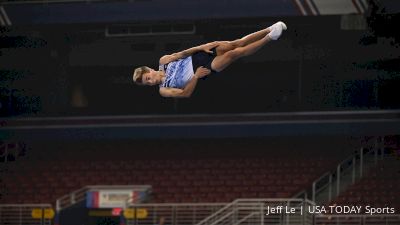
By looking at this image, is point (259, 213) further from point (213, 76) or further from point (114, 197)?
point (213, 76)

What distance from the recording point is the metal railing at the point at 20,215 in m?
20.0

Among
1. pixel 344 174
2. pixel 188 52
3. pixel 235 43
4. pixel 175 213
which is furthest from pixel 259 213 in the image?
pixel 188 52

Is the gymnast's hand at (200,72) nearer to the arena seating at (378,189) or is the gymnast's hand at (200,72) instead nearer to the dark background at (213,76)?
the dark background at (213,76)

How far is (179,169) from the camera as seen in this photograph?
2148cm

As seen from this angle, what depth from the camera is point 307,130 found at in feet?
66.5

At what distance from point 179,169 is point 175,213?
197 centimetres

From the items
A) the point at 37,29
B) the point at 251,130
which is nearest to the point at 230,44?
the point at 251,130

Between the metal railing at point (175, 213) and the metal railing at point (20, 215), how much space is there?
86.9 inches

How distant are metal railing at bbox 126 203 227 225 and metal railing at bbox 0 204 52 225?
2.21 metres

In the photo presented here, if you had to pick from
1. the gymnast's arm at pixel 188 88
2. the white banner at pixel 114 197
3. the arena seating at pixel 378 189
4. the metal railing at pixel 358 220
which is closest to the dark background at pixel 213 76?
the arena seating at pixel 378 189

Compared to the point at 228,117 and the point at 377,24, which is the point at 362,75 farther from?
the point at 228,117

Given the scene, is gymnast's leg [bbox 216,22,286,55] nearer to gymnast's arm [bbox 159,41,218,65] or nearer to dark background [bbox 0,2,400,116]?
gymnast's arm [bbox 159,41,218,65]

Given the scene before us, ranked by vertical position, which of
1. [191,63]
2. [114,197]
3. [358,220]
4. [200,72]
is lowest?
[358,220]

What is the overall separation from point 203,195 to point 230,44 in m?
9.64
